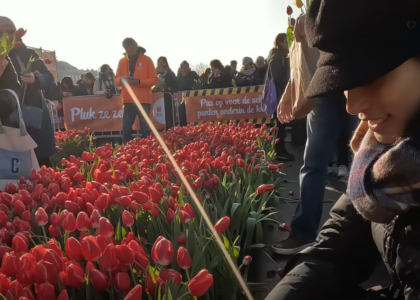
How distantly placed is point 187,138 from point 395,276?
3.81 metres

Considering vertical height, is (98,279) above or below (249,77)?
below

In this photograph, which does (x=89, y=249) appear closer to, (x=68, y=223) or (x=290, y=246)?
(x=68, y=223)

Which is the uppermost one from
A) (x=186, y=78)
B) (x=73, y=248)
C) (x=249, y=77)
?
(x=186, y=78)

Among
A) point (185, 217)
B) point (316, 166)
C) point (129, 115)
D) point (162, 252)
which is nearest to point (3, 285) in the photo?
point (162, 252)

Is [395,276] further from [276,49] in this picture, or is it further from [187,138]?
[276,49]

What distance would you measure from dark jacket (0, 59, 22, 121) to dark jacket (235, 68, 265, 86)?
651cm

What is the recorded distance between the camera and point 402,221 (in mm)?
1000

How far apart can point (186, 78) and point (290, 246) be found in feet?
26.9

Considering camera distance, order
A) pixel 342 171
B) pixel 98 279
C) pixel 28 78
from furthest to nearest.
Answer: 1. pixel 342 171
2. pixel 28 78
3. pixel 98 279

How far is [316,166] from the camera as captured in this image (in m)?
2.75

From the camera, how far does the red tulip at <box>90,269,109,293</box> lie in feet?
3.77

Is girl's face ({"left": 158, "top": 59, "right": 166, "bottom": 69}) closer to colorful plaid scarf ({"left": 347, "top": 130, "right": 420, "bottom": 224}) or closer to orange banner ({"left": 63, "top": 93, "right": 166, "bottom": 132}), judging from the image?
orange banner ({"left": 63, "top": 93, "right": 166, "bottom": 132})

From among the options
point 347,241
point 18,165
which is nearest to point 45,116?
point 18,165

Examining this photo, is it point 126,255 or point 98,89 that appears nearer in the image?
point 126,255
